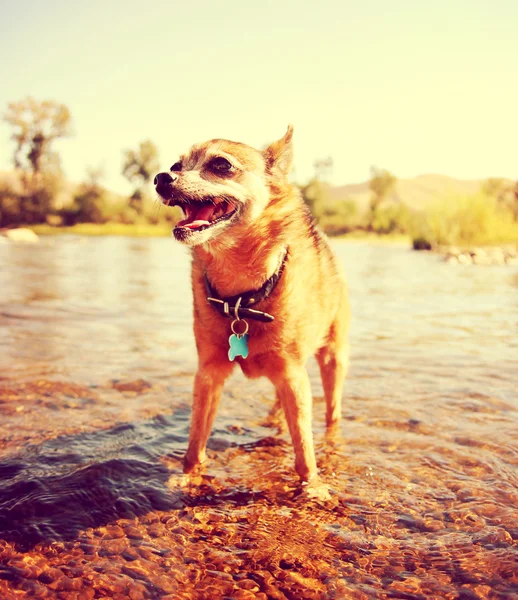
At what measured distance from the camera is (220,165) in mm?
3688

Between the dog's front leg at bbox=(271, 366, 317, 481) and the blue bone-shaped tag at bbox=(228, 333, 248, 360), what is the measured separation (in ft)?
1.03

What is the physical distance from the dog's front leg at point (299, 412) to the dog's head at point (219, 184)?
3.48 feet

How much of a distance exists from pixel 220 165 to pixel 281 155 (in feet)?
1.82

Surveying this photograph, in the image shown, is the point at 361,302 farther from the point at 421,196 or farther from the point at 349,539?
the point at 421,196

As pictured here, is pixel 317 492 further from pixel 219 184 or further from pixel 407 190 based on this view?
pixel 407 190

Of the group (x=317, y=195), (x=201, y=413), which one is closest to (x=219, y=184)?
(x=201, y=413)

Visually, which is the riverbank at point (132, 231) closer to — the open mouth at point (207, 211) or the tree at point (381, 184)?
the tree at point (381, 184)

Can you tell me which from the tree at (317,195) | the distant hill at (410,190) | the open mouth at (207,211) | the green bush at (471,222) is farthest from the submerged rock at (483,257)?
the distant hill at (410,190)

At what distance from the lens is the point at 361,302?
12.1 meters

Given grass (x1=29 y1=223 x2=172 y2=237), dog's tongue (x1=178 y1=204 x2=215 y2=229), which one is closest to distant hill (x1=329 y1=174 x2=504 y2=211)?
grass (x1=29 y1=223 x2=172 y2=237)

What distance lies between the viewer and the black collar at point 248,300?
3.53m

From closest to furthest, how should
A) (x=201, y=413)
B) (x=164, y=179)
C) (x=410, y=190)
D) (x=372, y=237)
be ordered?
(x=164, y=179) < (x=201, y=413) < (x=372, y=237) < (x=410, y=190)

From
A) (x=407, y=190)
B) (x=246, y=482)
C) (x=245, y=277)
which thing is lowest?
(x=246, y=482)

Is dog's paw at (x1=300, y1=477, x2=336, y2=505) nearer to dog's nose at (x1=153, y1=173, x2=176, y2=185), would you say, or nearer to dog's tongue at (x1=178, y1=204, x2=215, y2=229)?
dog's tongue at (x1=178, y1=204, x2=215, y2=229)
